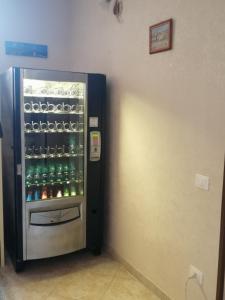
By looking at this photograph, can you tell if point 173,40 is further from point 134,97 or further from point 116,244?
point 116,244

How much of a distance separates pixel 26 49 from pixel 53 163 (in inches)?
54.3

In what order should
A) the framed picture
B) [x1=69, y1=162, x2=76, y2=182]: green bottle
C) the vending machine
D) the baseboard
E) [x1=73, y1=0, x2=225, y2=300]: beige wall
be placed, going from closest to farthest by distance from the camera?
[x1=73, y1=0, x2=225, y2=300]: beige wall, the framed picture, the baseboard, the vending machine, [x1=69, y1=162, x2=76, y2=182]: green bottle

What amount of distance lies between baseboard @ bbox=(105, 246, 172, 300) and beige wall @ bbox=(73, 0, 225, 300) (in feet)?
0.17

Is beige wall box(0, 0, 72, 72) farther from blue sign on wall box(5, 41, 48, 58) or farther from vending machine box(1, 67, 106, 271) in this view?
vending machine box(1, 67, 106, 271)

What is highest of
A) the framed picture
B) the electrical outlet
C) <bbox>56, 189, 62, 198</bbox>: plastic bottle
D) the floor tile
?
the framed picture

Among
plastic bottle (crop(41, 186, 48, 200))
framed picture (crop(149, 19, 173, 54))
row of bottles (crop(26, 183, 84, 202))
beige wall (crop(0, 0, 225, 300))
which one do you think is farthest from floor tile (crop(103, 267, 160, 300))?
framed picture (crop(149, 19, 173, 54))

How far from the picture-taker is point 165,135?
7.68 feet

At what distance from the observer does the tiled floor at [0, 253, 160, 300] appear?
98.0 inches

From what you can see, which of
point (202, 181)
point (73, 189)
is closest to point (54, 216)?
point (73, 189)

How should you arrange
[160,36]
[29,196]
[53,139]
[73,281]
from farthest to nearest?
1. [53,139]
2. [29,196]
3. [73,281]
4. [160,36]

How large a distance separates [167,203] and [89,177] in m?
0.89

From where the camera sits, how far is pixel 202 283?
209cm

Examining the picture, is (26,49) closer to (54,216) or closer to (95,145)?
(95,145)

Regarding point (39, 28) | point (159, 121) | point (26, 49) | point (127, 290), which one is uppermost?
point (39, 28)
